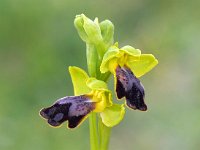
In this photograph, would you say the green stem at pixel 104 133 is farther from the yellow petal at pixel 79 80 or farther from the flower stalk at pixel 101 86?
the yellow petal at pixel 79 80

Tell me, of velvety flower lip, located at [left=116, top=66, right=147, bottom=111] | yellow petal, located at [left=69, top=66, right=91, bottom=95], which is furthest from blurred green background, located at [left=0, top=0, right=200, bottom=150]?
velvety flower lip, located at [left=116, top=66, right=147, bottom=111]

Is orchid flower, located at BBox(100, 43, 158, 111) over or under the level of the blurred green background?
under

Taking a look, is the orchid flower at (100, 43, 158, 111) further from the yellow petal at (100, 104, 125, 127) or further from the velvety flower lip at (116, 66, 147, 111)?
the yellow petal at (100, 104, 125, 127)

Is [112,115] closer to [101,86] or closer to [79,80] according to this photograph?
[101,86]

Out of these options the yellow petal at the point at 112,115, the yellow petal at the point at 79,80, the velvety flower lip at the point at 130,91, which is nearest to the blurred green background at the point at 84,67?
the yellow petal at the point at 79,80

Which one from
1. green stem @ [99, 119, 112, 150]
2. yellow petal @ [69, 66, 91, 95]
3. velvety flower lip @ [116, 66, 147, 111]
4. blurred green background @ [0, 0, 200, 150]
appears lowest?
green stem @ [99, 119, 112, 150]

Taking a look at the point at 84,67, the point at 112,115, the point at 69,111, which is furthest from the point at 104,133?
the point at 84,67
